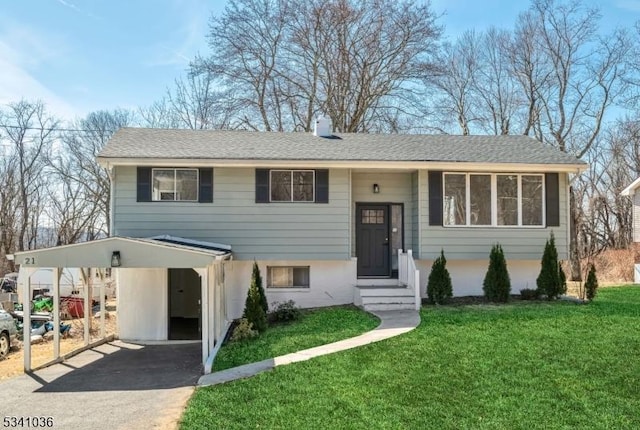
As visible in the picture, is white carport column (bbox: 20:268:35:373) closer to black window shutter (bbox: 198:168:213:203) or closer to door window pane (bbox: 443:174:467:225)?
black window shutter (bbox: 198:168:213:203)

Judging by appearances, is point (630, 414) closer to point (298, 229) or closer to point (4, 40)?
point (298, 229)

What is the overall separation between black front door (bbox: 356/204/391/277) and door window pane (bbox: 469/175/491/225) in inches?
82.1

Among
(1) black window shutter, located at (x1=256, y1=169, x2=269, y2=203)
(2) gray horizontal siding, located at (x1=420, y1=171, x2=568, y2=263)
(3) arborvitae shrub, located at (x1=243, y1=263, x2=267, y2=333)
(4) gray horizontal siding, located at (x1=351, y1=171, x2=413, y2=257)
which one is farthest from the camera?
(4) gray horizontal siding, located at (x1=351, y1=171, x2=413, y2=257)

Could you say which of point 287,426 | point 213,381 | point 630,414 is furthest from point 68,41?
point 630,414

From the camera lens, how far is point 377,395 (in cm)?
562

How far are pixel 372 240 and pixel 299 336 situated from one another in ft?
14.2

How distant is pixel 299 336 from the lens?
8555 millimetres

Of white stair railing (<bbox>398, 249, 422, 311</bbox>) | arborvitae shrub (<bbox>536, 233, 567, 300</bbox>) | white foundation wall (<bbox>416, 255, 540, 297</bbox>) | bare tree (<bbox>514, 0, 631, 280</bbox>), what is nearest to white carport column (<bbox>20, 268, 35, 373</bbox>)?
white stair railing (<bbox>398, 249, 422, 311</bbox>)

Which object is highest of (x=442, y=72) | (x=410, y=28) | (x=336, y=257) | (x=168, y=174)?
(x=410, y=28)

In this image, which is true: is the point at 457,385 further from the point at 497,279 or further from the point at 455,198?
the point at 455,198

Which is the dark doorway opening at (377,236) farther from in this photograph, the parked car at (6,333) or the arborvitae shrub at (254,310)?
the parked car at (6,333)

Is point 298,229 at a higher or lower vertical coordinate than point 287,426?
higher

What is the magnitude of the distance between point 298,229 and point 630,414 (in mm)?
7498

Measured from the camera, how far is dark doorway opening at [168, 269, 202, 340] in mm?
11852
